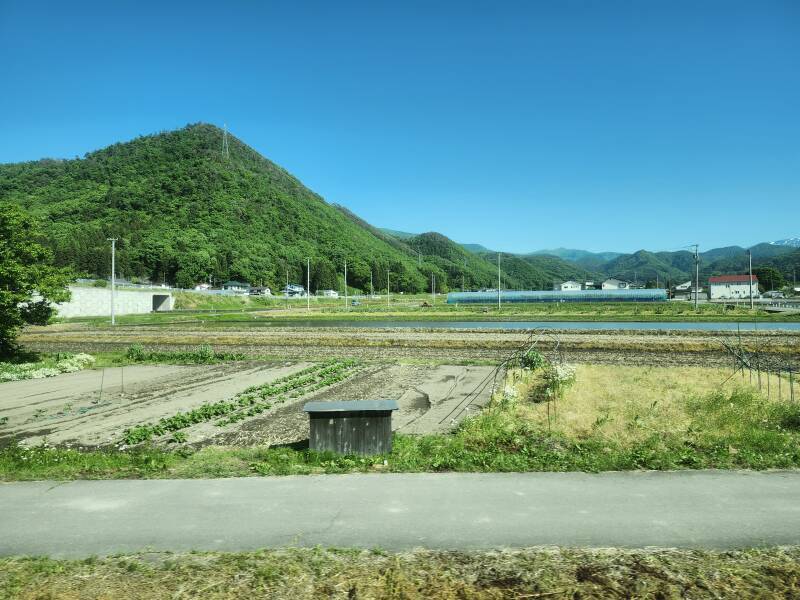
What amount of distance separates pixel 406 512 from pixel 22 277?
24242 millimetres

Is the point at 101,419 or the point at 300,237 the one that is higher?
the point at 300,237

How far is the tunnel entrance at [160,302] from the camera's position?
89.4 m

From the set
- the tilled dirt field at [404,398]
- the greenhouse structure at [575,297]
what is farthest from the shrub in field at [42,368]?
the greenhouse structure at [575,297]

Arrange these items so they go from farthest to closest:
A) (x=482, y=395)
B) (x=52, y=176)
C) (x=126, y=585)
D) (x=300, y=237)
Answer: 1. (x=300, y=237)
2. (x=52, y=176)
3. (x=482, y=395)
4. (x=126, y=585)

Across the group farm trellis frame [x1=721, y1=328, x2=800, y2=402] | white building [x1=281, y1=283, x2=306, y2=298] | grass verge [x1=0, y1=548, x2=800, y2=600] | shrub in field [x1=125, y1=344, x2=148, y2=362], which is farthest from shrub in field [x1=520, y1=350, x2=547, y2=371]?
white building [x1=281, y1=283, x2=306, y2=298]

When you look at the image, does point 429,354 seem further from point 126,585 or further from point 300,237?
point 300,237

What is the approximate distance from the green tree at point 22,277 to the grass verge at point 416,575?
22169mm

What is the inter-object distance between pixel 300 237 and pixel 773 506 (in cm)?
18466

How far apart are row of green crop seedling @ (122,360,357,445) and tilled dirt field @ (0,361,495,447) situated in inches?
12.1

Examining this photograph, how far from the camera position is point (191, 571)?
203 inches

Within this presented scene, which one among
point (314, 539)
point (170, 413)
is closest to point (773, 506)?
point (314, 539)

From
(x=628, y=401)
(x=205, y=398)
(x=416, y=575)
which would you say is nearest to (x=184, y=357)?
(x=205, y=398)

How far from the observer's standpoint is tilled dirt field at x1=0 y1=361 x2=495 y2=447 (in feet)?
40.0

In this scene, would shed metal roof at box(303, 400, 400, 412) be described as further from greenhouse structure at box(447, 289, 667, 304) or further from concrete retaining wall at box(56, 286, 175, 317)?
greenhouse structure at box(447, 289, 667, 304)
